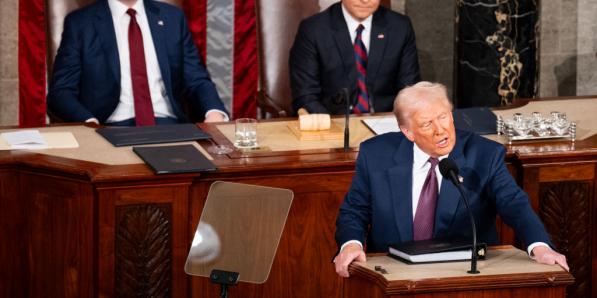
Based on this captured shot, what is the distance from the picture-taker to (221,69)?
7129 mm

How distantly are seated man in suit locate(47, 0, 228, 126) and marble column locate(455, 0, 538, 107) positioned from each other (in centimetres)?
159

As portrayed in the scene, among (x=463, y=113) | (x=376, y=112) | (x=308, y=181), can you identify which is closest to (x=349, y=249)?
(x=308, y=181)

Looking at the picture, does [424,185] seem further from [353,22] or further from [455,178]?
[353,22]

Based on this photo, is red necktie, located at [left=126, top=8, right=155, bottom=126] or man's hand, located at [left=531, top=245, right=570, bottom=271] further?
red necktie, located at [left=126, top=8, right=155, bottom=126]

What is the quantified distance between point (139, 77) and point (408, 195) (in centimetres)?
244

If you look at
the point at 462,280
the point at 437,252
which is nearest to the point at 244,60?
the point at 437,252

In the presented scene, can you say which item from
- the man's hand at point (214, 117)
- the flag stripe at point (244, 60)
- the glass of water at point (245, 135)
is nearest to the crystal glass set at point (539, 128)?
the glass of water at point (245, 135)

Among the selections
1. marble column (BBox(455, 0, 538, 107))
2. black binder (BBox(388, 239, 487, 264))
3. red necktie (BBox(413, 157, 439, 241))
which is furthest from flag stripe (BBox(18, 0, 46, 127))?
black binder (BBox(388, 239, 487, 264))

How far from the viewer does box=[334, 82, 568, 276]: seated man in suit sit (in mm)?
3965

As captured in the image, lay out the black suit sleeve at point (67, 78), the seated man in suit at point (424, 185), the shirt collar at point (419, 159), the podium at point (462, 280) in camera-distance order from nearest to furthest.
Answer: the podium at point (462, 280), the seated man in suit at point (424, 185), the shirt collar at point (419, 159), the black suit sleeve at point (67, 78)

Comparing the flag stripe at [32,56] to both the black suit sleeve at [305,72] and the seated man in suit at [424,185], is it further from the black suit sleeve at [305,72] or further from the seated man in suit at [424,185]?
the seated man in suit at [424,185]

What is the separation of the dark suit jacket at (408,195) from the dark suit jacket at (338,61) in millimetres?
2118

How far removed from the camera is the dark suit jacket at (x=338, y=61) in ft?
20.5

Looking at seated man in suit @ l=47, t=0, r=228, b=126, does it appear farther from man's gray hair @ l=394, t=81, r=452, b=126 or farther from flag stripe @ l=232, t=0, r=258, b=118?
man's gray hair @ l=394, t=81, r=452, b=126
